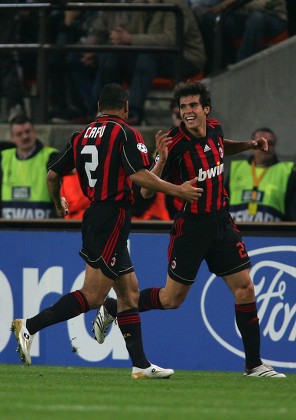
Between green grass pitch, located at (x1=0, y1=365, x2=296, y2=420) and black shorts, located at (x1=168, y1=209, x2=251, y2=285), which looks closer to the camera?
green grass pitch, located at (x1=0, y1=365, x2=296, y2=420)

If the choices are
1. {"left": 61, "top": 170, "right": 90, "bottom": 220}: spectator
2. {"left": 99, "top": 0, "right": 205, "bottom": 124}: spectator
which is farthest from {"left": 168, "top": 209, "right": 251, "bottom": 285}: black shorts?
{"left": 99, "top": 0, "right": 205, "bottom": 124}: spectator

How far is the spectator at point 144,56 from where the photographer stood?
13.0 m

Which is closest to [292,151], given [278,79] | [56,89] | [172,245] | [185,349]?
[278,79]

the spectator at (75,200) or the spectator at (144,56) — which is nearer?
the spectator at (75,200)

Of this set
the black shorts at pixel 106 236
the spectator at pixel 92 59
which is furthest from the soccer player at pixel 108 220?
the spectator at pixel 92 59

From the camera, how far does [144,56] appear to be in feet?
42.8

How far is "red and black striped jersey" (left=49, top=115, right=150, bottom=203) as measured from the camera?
8.21 m

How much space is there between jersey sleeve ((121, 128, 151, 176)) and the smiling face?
54 cm

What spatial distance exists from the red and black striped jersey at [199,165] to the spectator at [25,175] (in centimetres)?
340

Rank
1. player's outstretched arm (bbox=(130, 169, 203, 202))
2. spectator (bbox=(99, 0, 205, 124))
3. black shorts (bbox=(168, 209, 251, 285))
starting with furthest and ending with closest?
spectator (bbox=(99, 0, 205, 124)), black shorts (bbox=(168, 209, 251, 285)), player's outstretched arm (bbox=(130, 169, 203, 202))

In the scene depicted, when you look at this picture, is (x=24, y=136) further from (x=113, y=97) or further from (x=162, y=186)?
(x=162, y=186)

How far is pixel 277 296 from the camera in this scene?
992 centimetres

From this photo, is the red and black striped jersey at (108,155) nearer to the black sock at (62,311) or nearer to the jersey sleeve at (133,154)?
the jersey sleeve at (133,154)

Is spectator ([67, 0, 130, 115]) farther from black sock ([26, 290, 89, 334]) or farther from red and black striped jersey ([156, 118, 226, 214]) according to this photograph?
black sock ([26, 290, 89, 334])
